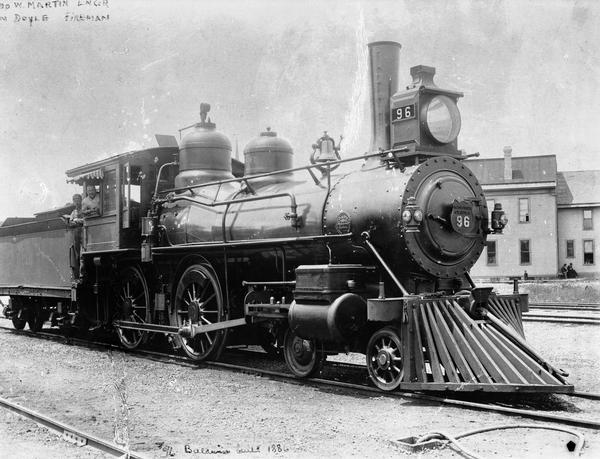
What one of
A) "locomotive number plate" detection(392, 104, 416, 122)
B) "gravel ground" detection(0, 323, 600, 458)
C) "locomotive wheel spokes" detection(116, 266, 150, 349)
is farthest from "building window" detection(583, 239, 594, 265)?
"locomotive number plate" detection(392, 104, 416, 122)

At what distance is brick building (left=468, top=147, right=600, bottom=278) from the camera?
3597 centimetres

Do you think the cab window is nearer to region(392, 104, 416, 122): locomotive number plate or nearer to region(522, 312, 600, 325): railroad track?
region(392, 104, 416, 122): locomotive number plate

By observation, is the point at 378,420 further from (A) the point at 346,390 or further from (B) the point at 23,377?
(B) the point at 23,377

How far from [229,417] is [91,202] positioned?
22.1 feet

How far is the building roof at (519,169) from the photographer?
3769 centimetres

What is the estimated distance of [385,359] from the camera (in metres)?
7.18

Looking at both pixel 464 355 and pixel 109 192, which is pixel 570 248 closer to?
pixel 109 192

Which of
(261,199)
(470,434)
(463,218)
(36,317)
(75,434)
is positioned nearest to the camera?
(470,434)

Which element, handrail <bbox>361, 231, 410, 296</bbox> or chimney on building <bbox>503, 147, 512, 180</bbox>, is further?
chimney on building <bbox>503, 147, 512, 180</bbox>

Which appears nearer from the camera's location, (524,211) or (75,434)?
(75,434)

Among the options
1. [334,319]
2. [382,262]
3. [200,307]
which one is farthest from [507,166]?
[334,319]

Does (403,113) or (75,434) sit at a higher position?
(403,113)

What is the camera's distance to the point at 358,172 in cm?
813

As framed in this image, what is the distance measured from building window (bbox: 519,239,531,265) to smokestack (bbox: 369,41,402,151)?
29.9 m
